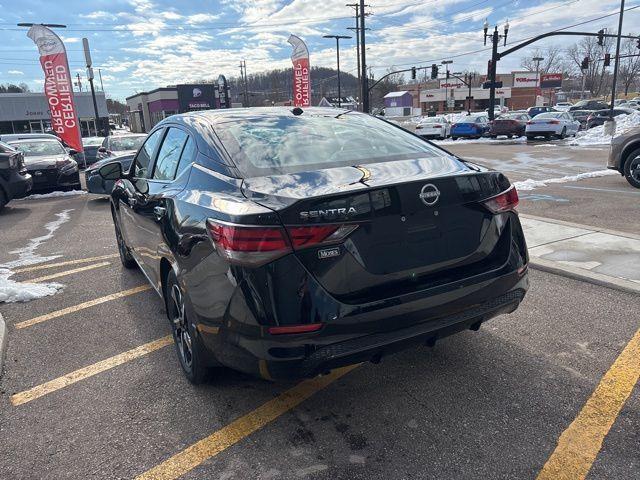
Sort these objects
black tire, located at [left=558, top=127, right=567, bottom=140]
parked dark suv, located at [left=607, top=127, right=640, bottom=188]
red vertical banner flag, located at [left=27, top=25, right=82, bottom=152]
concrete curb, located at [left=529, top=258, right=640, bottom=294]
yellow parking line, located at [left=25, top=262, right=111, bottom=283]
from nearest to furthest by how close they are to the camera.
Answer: concrete curb, located at [left=529, top=258, right=640, bottom=294]
yellow parking line, located at [left=25, top=262, right=111, bottom=283]
parked dark suv, located at [left=607, top=127, right=640, bottom=188]
red vertical banner flag, located at [left=27, top=25, right=82, bottom=152]
black tire, located at [left=558, top=127, right=567, bottom=140]

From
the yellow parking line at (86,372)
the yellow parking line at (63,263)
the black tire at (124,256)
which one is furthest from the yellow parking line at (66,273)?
the yellow parking line at (86,372)

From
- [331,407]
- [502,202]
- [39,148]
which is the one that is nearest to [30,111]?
[39,148]

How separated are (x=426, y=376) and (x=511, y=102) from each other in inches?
3731

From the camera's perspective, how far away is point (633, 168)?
30.5 ft

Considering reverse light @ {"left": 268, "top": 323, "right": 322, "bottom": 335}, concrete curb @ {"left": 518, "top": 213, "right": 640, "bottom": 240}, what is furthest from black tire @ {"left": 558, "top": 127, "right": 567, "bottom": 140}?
reverse light @ {"left": 268, "top": 323, "right": 322, "bottom": 335}

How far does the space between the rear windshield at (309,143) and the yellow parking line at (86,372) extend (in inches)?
68.7

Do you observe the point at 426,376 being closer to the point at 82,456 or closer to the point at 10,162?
the point at 82,456

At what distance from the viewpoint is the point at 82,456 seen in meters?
2.57

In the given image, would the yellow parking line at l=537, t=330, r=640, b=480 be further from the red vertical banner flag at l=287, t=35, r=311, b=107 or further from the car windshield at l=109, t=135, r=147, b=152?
the red vertical banner flag at l=287, t=35, r=311, b=107

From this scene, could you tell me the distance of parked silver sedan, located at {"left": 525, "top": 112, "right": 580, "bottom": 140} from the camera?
24.5m

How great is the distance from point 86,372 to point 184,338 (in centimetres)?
81

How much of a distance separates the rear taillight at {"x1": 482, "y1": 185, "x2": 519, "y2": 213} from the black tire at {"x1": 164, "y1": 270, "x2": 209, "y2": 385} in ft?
5.94

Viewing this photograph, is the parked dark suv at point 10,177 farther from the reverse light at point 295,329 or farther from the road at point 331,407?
the reverse light at point 295,329

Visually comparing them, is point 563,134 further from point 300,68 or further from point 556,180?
point 556,180
